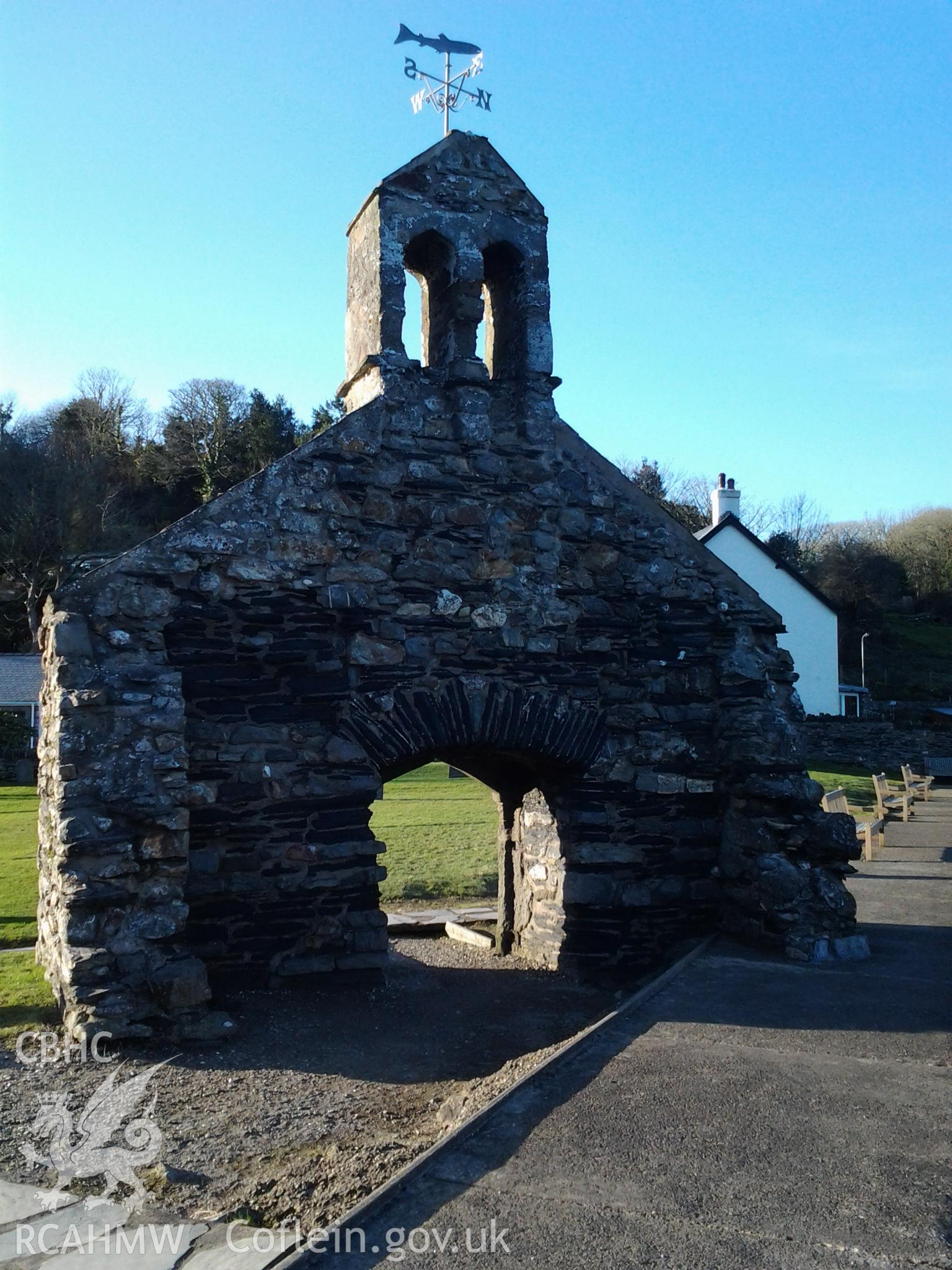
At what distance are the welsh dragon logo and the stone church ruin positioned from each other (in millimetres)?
740

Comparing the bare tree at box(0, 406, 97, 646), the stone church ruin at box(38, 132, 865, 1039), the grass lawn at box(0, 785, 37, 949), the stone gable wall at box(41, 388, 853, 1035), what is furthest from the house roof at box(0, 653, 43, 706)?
the stone gable wall at box(41, 388, 853, 1035)

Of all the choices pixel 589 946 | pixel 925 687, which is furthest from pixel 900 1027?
pixel 925 687

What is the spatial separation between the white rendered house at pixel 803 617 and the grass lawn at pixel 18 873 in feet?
77.2

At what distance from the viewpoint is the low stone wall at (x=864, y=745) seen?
31188mm

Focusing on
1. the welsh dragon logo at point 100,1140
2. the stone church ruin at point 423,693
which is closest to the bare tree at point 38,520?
the stone church ruin at point 423,693

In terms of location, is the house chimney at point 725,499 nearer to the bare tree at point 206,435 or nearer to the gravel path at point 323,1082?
the bare tree at point 206,435

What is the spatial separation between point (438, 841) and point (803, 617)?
81.2ft

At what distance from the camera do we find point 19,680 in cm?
3139

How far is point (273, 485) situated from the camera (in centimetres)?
742

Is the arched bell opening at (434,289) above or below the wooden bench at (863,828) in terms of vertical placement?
above

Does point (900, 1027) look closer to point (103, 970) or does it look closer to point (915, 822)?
point (103, 970)

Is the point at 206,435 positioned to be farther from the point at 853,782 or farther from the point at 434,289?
the point at 434,289

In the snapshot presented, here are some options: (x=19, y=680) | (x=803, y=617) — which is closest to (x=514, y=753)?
(x=19, y=680)

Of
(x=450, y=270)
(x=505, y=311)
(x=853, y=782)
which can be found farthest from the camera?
(x=853, y=782)
